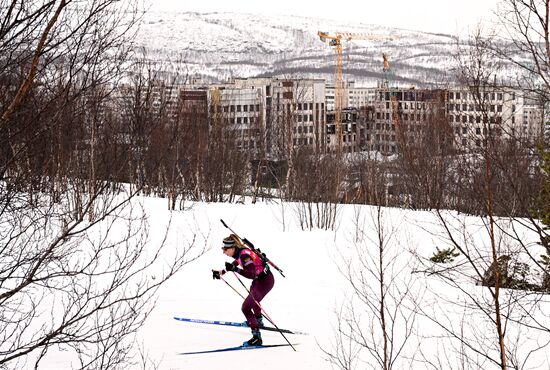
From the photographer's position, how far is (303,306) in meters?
14.7

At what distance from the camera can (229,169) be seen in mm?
41156

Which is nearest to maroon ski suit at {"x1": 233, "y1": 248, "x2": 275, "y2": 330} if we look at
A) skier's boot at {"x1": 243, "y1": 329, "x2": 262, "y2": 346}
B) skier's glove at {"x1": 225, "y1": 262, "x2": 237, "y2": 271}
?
skier's boot at {"x1": 243, "y1": 329, "x2": 262, "y2": 346}

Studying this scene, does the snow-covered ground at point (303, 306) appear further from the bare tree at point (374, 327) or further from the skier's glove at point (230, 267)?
the skier's glove at point (230, 267)

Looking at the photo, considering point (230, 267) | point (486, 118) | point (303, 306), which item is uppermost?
point (486, 118)

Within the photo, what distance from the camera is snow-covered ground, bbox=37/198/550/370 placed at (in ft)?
36.0

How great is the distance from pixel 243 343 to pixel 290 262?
7.61m

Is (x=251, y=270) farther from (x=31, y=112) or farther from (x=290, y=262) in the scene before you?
(x=290, y=262)

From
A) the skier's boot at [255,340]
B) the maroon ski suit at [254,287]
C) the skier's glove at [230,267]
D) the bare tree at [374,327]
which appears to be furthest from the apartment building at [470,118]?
the skier's boot at [255,340]

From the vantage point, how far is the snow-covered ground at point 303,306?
10961 millimetres

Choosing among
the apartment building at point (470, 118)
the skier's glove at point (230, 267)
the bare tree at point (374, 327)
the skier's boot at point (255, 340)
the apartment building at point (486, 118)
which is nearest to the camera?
the apartment building at point (486, 118)

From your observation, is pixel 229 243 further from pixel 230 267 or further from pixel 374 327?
pixel 374 327

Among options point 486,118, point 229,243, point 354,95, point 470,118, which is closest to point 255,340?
point 229,243

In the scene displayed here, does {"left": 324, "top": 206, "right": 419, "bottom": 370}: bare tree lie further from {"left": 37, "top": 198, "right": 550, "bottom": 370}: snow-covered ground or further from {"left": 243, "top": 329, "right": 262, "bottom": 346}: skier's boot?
{"left": 243, "top": 329, "right": 262, "bottom": 346}: skier's boot

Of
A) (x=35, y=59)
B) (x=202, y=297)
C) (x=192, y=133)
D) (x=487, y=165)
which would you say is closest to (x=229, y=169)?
(x=192, y=133)
